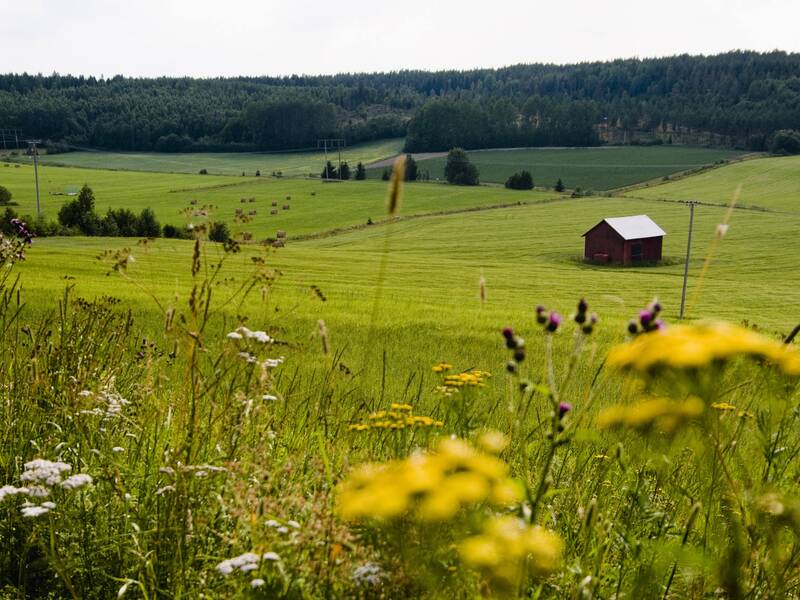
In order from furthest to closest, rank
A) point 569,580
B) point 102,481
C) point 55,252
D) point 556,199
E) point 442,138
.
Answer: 1. point 442,138
2. point 556,199
3. point 55,252
4. point 102,481
5. point 569,580

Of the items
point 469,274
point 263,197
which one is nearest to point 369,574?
point 469,274

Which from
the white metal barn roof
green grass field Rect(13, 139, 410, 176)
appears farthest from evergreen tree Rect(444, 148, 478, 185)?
the white metal barn roof

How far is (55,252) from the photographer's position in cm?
3731

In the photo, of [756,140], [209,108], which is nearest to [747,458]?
[756,140]

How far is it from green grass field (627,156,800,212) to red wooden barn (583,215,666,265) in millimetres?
25493

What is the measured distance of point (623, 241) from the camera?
208 feet

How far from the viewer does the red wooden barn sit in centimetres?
6334

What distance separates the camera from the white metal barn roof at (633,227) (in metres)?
63.1

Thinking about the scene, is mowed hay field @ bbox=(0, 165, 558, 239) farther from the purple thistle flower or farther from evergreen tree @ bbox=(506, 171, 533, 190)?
the purple thistle flower

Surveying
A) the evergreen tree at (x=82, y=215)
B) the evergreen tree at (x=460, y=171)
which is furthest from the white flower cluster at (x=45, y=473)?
the evergreen tree at (x=460, y=171)

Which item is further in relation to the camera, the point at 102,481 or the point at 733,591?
the point at 102,481

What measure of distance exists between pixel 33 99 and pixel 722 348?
212 metres

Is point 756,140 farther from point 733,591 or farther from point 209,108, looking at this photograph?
point 733,591

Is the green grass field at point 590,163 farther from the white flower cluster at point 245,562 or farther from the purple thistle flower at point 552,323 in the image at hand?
the purple thistle flower at point 552,323
